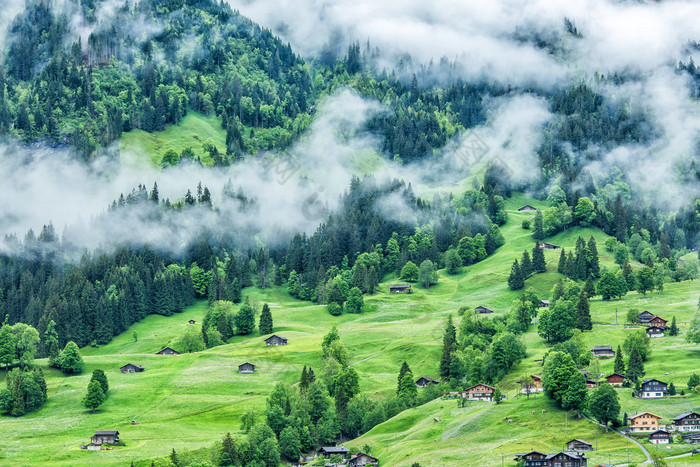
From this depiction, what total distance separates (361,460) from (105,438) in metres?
45.7

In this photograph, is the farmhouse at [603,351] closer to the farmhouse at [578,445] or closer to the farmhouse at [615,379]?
the farmhouse at [615,379]

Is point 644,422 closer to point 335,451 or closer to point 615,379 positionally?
point 615,379

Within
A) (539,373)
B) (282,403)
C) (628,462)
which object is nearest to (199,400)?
(282,403)

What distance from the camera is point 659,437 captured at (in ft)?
452

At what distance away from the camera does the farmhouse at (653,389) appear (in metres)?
158

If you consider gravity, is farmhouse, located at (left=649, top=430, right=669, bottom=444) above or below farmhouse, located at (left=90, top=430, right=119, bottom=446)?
below

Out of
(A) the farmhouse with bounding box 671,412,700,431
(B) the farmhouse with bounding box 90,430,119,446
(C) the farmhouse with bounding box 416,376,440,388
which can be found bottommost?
(A) the farmhouse with bounding box 671,412,700,431

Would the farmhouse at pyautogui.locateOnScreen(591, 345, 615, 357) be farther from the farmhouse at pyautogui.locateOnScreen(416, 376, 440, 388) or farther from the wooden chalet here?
the wooden chalet

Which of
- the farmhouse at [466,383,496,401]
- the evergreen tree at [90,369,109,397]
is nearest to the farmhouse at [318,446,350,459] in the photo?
the farmhouse at [466,383,496,401]

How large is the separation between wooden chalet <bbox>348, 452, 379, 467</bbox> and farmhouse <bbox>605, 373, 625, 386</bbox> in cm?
4496

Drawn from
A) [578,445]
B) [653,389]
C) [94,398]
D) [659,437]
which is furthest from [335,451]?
[94,398]

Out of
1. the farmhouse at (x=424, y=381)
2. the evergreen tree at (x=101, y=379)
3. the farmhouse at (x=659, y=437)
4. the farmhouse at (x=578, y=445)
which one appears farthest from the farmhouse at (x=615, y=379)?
the evergreen tree at (x=101, y=379)

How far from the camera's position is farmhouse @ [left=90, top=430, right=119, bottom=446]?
164500 millimetres

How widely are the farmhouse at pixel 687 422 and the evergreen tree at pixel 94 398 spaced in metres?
108
